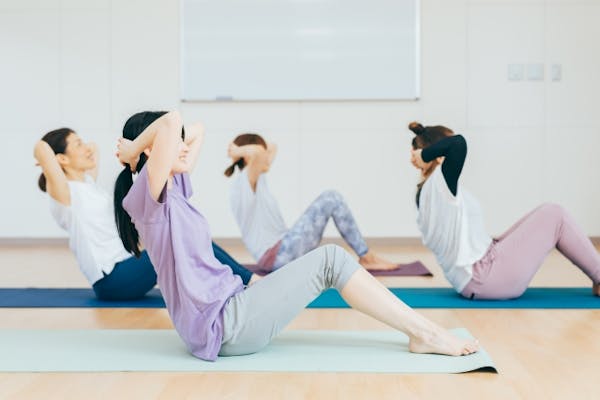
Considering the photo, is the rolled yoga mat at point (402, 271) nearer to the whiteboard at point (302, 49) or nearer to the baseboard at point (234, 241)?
the baseboard at point (234, 241)

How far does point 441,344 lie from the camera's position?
96.7 inches

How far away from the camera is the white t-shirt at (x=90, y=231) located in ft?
11.8

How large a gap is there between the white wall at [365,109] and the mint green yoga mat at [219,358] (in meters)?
3.56

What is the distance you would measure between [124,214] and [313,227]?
2023mm

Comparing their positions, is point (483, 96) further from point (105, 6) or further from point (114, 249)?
point (114, 249)

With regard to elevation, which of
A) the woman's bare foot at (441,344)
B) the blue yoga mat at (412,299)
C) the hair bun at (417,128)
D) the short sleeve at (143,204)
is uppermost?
the hair bun at (417,128)

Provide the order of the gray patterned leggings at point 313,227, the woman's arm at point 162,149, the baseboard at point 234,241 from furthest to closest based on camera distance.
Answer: the baseboard at point 234,241, the gray patterned leggings at point 313,227, the woman's arm at point 162,149

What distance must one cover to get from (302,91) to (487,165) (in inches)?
62.3

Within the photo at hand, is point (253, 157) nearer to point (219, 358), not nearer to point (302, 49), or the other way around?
point (302, 49)

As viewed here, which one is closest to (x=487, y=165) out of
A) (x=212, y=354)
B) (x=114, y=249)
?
(x=114, y=249)

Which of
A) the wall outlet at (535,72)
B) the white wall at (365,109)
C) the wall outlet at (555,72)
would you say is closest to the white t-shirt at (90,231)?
the white wall at (365,109)

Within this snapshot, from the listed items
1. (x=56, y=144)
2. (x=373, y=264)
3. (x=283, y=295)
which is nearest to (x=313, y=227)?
(x=373, y=264)

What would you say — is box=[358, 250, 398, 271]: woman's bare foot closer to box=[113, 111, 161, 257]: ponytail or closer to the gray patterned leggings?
the gray patterned leggings

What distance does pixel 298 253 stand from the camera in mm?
4453
